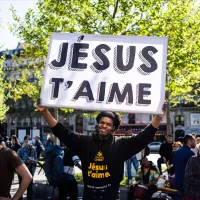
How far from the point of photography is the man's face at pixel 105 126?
3.60 meters

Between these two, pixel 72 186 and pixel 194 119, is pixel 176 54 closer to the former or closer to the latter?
pixel 72 186

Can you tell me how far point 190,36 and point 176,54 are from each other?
110 cm

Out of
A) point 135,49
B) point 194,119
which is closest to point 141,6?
point 135,49

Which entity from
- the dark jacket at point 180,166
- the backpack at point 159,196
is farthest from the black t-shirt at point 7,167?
the backpack at point 159,196

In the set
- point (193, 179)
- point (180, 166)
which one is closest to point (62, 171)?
point (180, 166)

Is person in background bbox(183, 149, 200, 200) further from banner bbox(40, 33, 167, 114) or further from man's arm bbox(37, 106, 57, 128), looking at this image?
man's arm bbox(37, 106, 57, 128)

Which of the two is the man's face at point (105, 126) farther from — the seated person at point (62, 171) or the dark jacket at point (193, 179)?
the seated person at point (62, 171)

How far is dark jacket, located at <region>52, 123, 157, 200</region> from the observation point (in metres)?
3.42

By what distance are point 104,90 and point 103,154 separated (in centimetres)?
70

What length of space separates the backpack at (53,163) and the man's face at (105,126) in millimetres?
4128

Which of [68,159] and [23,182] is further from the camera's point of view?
[68,159]

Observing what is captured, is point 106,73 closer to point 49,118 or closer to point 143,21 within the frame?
point 49,118

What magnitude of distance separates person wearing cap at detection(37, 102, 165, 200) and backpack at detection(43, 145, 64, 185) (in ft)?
13.1

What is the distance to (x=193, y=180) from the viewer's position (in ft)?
15.9
